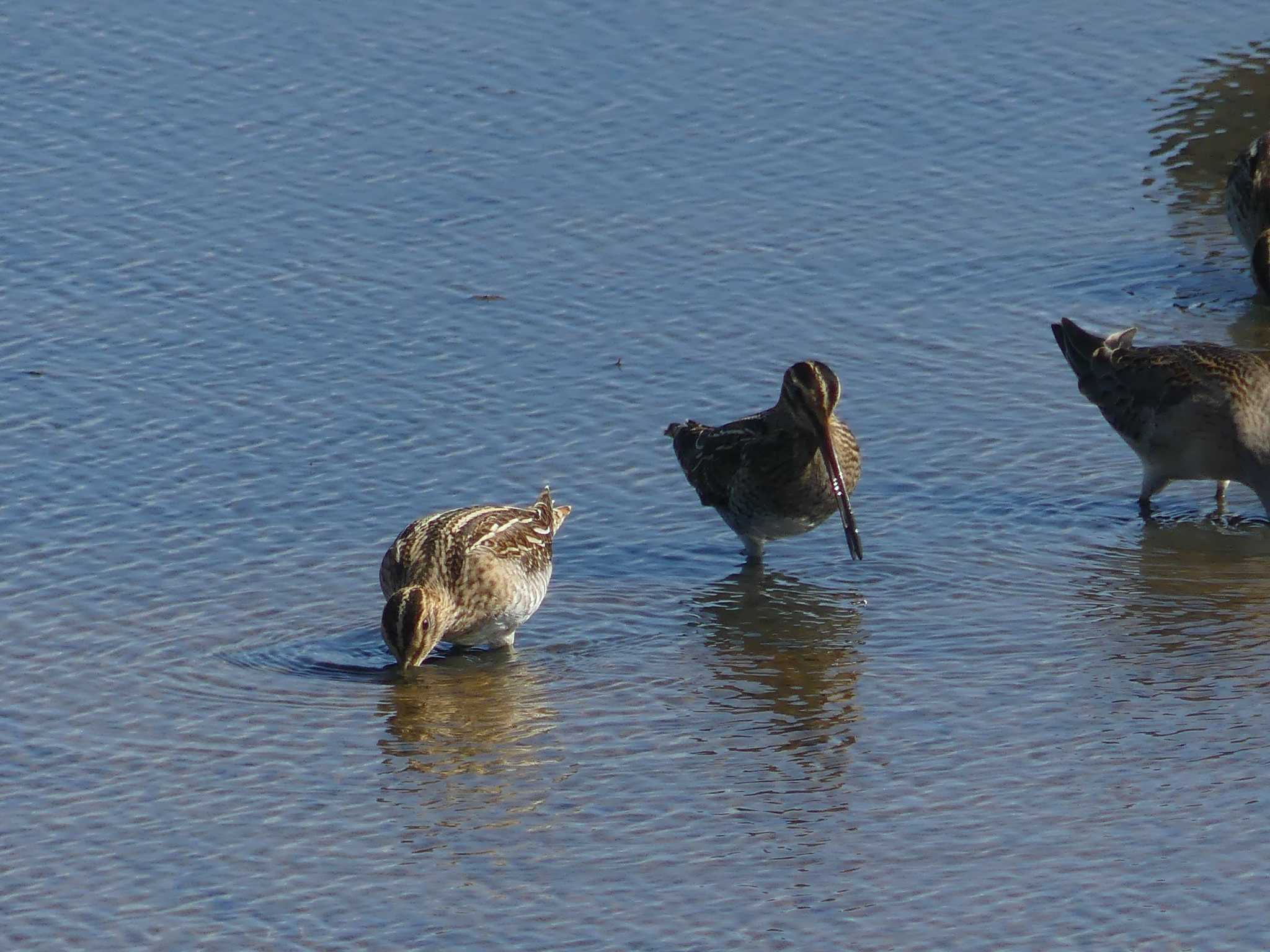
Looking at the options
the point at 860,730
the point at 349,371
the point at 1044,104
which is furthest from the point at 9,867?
the point at 1044,104

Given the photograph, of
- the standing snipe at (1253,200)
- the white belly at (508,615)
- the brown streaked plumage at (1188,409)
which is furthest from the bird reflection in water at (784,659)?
the standing snipe at (1253,200)

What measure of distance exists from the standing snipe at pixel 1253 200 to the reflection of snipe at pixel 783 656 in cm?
522

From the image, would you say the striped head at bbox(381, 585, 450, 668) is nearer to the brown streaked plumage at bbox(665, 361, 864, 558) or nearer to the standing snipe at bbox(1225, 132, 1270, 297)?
the brown streaked plumage at bbox(665, 361, 864, 558)

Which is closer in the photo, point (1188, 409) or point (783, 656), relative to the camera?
point (783, 656)

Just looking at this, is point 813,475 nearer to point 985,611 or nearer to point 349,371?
point 985,611

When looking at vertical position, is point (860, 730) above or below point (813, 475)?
below

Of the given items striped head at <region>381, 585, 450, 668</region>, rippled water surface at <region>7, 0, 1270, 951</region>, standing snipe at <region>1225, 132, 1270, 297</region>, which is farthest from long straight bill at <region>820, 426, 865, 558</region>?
standing snipe at <region>1225, 132, 1270, 297</region>

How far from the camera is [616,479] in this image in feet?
42.7

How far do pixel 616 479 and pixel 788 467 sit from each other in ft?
4.33

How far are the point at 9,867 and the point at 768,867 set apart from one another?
9.48 feet

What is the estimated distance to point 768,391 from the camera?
14086 mm

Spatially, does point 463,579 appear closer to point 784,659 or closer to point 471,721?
point 471,721

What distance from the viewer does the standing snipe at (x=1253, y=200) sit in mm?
15484

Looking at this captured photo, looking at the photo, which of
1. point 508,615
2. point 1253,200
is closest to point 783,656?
point 508,615
